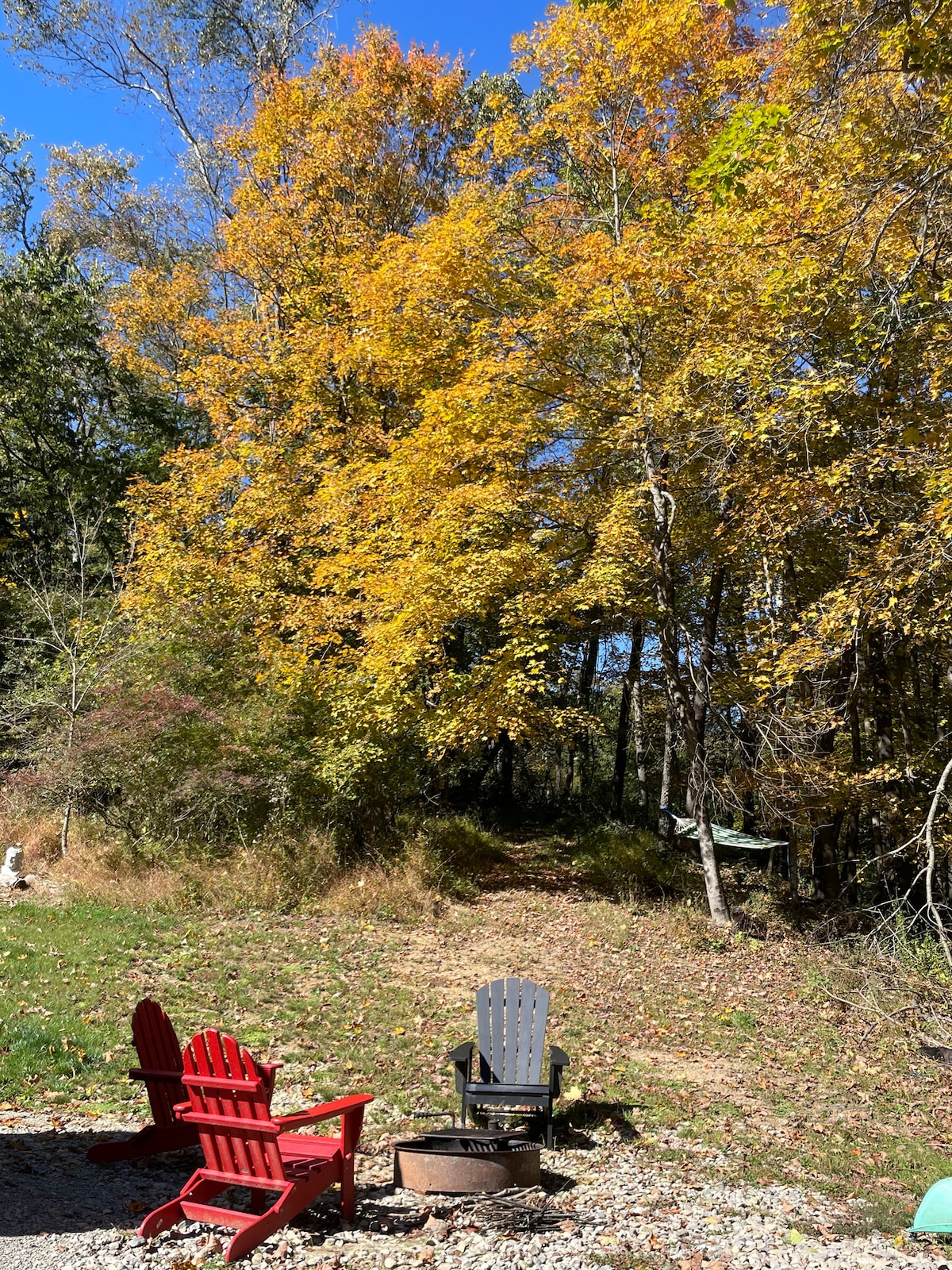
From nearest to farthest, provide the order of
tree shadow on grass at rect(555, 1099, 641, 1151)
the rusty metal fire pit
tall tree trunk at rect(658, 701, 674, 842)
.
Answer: the rusty metal fire pit → tree shadow on grass at rect(555, 1099, 641, 1151) → tall tree trunk at rect(658, 701, 674, 842)

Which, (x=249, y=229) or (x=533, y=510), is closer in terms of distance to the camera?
(x=533, y=510)

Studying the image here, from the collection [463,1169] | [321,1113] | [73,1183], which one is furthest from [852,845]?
[73,1183]

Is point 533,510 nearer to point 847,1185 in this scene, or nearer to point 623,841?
point 623,841

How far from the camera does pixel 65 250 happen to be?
2428 cm

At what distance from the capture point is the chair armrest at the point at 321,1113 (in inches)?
155

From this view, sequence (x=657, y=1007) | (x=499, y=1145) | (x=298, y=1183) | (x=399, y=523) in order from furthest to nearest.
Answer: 1. (x=399, y=523)
2. (x=657, y=1007)
3. (x=499, y=1145)
4. (x=298, y=1183)

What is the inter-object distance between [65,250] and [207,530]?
13666 millimetres

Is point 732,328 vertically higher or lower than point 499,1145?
higher

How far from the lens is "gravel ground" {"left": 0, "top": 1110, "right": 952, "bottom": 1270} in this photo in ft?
12.4

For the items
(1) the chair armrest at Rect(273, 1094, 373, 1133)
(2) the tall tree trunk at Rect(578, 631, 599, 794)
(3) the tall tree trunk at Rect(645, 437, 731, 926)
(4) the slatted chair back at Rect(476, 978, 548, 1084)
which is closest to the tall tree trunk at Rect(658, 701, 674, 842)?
(2) the tall tree trunk at Rect(578, 631, 599, 794)

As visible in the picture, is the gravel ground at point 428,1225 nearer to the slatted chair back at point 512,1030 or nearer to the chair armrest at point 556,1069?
the chair armrest at point 556,1069

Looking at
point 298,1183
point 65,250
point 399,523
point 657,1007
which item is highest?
point 65,250

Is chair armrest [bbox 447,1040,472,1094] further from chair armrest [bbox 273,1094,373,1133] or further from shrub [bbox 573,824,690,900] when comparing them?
shrub [bbox 573,824,690,900]

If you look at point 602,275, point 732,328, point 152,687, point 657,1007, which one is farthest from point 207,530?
point 657,1007
